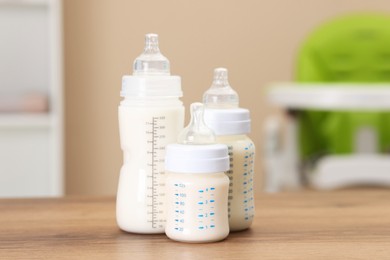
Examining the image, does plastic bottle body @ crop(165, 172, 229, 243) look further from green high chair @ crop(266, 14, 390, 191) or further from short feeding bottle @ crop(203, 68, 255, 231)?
green high chair @ crop(266, 14, 390, 191)

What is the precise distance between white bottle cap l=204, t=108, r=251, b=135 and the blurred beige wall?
82.9 inches

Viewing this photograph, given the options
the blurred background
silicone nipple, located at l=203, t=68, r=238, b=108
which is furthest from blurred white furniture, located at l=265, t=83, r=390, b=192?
Answer: silicone nipple, located at l=203, t=68, r=238, b=108

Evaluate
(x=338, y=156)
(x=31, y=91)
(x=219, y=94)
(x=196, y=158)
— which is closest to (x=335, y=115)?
(x=338, y=156)

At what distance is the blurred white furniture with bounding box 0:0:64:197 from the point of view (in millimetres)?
2645

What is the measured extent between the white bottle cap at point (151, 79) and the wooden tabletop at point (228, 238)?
0.16 metres

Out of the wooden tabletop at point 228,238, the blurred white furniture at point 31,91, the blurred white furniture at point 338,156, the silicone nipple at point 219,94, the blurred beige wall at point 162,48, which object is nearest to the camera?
the wooden tabletop at point 228,238

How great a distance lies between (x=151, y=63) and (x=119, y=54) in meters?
2.11

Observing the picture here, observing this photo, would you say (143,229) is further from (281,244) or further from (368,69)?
(368,69)

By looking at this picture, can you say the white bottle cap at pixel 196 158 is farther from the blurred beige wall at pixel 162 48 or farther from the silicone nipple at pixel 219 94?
the blurred beige wall at pixel 162 48

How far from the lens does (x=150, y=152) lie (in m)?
0.85

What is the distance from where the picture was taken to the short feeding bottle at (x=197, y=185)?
0.78m

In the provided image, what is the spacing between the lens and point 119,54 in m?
2.95

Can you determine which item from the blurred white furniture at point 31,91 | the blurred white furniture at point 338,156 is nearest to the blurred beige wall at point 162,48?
the blurred white furniture at point 31,91

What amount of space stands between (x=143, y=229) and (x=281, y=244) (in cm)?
16
